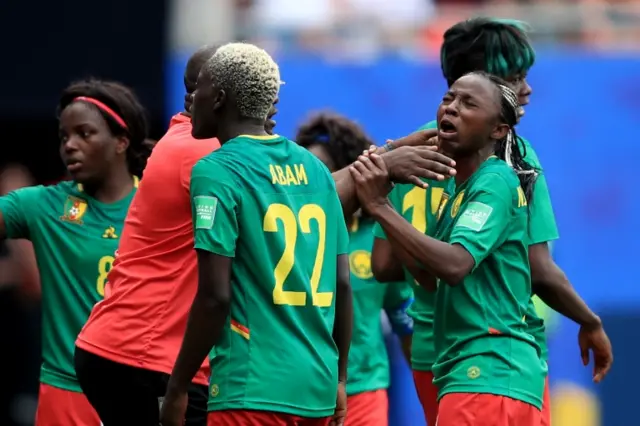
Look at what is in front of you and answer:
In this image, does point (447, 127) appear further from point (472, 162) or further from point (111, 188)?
point (111, 188)

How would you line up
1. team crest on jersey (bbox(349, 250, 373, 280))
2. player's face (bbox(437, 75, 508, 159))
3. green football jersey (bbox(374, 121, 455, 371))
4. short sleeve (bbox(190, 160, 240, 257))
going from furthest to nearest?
team crest on jersey (bbox(349, 250, 373, 280))
green football jersey (bbox(374, 121, 455, 371))
player's face (bbox(437, 75, 508, 159))
short sleeve (bbox(190, 160, 240, 257))

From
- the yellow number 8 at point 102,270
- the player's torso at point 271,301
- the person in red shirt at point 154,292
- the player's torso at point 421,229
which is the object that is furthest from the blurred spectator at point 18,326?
the player's torso at point 271,301

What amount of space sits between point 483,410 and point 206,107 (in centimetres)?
145

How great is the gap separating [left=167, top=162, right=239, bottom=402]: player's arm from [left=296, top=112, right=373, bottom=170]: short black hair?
8.10ft

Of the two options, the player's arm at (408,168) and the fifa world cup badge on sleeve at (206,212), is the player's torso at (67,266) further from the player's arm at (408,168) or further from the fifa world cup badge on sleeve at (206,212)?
the fifa world cup badge on sleeve at (206,212)

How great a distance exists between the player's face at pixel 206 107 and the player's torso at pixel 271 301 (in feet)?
0.44

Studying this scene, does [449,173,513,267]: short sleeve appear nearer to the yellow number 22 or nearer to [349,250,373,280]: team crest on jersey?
the yellow number 22

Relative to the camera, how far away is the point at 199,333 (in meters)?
4.52

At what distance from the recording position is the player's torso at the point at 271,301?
4578 mm

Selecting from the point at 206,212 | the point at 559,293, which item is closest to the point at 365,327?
the point at 559,293

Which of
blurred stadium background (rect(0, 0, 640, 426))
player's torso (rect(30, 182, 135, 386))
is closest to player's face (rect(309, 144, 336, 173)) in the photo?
player's torso (rect(30, 182, 135, 386))

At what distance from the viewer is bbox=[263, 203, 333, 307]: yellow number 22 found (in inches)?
182

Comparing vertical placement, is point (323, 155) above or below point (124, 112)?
below

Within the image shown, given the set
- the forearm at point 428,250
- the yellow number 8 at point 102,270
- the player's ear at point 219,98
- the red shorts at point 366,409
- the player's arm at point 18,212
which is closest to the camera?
the player's ear at point 219,98
